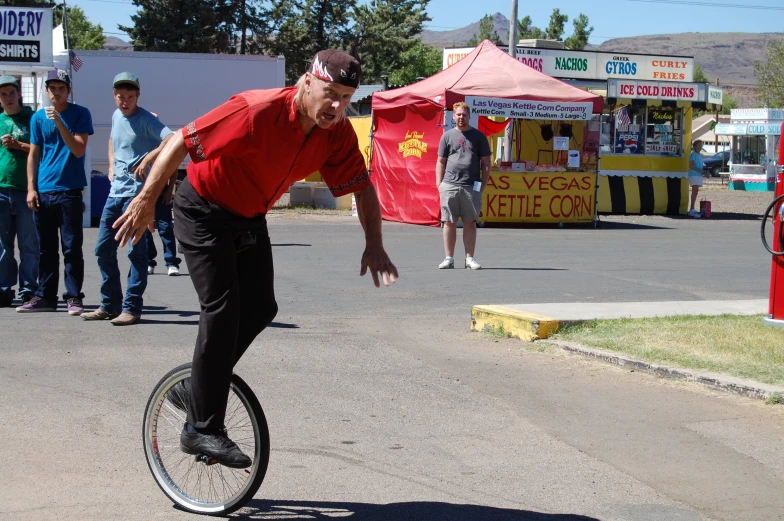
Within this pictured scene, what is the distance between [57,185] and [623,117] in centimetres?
1853

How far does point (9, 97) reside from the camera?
9.00m

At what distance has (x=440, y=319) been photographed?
352 inches

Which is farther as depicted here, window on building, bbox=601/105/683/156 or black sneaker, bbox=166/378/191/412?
window on building, bbox=601/105/683/156

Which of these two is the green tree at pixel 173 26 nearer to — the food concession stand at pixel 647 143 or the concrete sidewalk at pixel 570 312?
the food concession stand at pixel 647 143

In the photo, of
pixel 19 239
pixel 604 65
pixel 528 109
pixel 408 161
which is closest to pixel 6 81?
pixel 19 239

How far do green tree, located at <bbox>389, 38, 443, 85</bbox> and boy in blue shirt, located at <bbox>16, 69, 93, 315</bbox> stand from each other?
5820 centimetres

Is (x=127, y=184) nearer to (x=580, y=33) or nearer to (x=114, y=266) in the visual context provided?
(x=114, y=266)

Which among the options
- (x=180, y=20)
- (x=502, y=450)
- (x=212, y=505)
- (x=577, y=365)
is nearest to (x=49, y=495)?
(x=212, y=505)

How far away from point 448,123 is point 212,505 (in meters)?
15.0

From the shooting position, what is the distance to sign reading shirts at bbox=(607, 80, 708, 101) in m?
23.7

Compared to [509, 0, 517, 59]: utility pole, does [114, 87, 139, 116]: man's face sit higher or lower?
lower

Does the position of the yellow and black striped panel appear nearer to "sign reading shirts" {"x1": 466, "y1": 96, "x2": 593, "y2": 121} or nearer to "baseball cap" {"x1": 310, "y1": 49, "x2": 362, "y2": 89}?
"sign reading shirts" {"x1": 466, "y1": 96, "x2": 593, "y2": 121}

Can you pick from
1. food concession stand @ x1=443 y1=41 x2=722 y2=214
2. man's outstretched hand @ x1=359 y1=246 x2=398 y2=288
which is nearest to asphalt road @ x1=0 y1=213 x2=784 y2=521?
man's outstretched hand @ x1=359 y1=246 x2=398 y2=288

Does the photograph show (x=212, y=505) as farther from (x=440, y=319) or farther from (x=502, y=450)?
(x=440, y=319)
